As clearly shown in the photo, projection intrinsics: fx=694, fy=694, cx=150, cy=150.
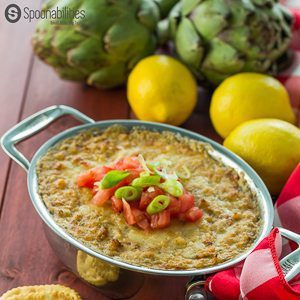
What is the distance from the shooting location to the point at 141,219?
1136 mm

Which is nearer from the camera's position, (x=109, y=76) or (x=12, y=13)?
(x=109, y=76)

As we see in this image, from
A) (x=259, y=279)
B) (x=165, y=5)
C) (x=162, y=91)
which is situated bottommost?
(x=259, y=279)

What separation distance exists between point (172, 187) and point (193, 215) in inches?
2.3

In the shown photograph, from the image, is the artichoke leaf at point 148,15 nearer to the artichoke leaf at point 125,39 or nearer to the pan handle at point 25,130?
the artichoke leaf at point 125,39

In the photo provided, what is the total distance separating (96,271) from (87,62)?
649 millimetres

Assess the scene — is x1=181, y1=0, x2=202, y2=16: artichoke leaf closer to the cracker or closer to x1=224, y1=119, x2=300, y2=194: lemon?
x1=224, y1=119, x2=300, y2=194: lemon

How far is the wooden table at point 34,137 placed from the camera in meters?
1.18

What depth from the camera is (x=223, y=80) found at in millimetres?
1579

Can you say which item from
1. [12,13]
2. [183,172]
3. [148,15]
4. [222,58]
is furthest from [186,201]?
[12,13]

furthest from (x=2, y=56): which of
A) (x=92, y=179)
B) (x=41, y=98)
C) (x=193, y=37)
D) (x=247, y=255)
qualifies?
(x=247, y=255)

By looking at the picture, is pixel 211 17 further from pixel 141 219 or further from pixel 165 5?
pixel 141 219

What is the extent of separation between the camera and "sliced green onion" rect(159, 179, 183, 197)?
116 centimetres

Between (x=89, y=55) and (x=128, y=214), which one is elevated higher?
(x=89, y=55)

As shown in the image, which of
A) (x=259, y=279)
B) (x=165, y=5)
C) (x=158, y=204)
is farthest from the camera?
(x=165, y=5)
